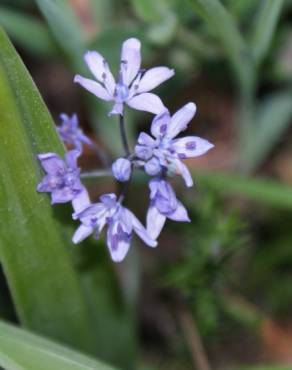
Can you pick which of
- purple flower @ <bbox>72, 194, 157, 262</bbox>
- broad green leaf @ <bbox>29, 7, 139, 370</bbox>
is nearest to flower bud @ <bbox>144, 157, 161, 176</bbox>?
purple flower @ <bbox>72, 194, 157, 262</bbox>

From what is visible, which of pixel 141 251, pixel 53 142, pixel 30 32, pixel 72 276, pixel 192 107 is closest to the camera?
pixel 192 107

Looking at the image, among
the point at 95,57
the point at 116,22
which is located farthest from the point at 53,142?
the point at 116,22

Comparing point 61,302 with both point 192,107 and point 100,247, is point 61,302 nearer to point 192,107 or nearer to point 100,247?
point 100,247

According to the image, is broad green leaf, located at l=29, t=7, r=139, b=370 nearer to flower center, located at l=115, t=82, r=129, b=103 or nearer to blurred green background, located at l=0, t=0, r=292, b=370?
blurred green background, located at l=0, t=0, r=292, b=370

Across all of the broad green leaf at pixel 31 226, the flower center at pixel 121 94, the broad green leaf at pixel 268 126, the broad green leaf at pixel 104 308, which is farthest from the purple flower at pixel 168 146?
the broad green leaf at pixel 268 126

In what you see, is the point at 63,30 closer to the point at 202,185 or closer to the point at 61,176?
the point at 61,176

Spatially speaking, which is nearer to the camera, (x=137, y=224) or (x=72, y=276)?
(x=137, y=224)
